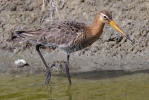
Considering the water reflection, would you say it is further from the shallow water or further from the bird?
the bird

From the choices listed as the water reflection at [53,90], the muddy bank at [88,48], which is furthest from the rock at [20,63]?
the water reflection at [53,90]

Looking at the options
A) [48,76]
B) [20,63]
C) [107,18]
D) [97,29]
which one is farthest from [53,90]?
[107,18]

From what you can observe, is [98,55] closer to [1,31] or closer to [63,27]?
[63,27]

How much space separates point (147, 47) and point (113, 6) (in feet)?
4.31

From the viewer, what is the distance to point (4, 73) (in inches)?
372

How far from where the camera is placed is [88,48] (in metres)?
10.2

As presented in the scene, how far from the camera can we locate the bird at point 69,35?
9.16 metres

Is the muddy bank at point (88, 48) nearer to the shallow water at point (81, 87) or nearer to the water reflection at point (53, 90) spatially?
the shallow water at point (81, 87)

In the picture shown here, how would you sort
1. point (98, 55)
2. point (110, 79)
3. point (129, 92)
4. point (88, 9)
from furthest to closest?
point (88, 9) < point (98, 55) < point (110, 79) < point (129, 92)

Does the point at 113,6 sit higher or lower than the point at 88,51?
higher

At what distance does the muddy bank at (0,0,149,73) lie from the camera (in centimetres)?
975

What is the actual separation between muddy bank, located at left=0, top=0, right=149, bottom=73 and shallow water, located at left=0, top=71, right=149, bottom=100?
33 cm

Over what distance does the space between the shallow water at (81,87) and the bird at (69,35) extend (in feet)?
0.98

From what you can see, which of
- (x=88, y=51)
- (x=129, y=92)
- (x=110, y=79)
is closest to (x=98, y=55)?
(x=88, y=51)
